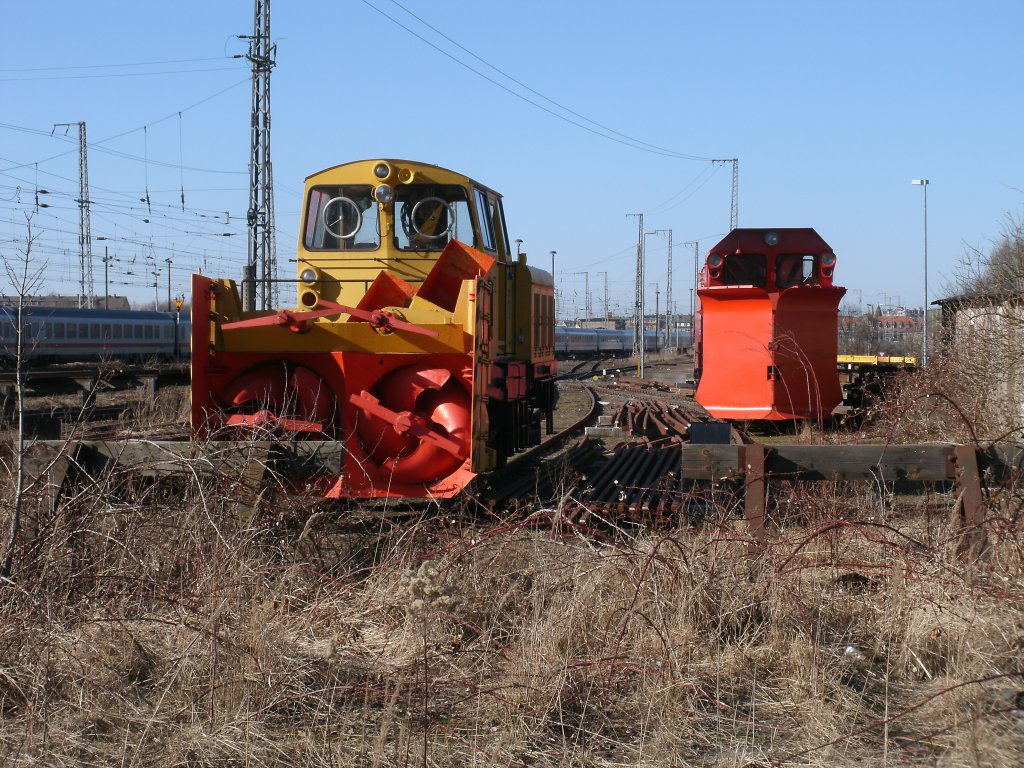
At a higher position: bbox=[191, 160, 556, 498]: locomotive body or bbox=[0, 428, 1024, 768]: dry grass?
bbox=[191, 160, 556, 498]: locomotive body

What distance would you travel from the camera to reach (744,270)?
16750 mm

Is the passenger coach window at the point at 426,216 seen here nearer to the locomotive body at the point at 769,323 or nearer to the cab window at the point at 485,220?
the cab window at the point at 485,220

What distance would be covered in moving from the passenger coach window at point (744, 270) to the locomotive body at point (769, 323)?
2 centimetres

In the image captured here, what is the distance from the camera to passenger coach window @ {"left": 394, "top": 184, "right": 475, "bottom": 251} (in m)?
10.0

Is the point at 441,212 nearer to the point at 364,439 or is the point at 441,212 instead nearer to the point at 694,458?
the point at 364,439

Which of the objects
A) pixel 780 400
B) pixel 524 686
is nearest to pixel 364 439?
pixel 524 686

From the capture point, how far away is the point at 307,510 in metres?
6.60

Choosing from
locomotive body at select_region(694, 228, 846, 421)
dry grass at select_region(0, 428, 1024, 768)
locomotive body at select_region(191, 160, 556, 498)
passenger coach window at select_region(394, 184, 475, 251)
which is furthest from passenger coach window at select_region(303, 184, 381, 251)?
locomotive body at select_region(694, 228, 846, 421)

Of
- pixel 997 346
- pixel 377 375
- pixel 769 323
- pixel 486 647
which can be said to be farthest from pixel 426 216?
pixel 769 323

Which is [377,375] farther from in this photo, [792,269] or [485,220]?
[792,269]

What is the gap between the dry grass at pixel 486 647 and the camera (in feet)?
13.1

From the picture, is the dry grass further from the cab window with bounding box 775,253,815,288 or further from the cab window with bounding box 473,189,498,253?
the cab window with bounding box 775,253,815,288

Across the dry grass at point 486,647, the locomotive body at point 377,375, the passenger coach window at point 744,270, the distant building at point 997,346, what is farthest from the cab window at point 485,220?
the passenger coach window at point 744,270

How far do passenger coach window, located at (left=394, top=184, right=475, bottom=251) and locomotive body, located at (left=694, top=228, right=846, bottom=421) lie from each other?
739 cm
